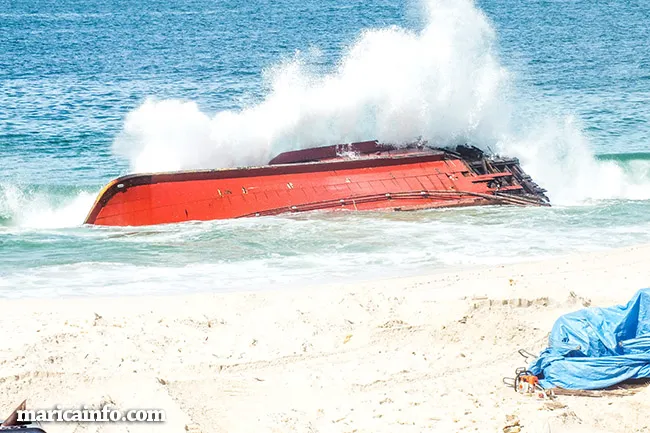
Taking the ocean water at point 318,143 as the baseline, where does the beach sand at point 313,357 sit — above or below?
below

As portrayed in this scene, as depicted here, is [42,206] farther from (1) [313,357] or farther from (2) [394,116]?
(1) [313,357]

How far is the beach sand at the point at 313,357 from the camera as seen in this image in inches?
350

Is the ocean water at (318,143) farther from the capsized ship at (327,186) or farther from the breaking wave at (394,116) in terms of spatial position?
the capsized ship at (327,186)

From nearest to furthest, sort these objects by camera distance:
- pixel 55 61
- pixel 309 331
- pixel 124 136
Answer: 1. pixel 309 331
2. pixel 124 136
3. pixel 55 61

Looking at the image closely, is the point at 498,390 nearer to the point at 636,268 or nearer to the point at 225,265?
the point at 636,268

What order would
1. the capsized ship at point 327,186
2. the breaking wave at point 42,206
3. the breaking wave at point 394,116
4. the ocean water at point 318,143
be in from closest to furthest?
the ocean water at point 318,143 → the capsized ship at point 327,186 → the breaking wave at point 42,206 → the breaking wave at point 394,116

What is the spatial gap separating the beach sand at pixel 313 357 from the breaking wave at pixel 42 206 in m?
7.09

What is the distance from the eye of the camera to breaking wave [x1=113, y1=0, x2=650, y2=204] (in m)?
22.8

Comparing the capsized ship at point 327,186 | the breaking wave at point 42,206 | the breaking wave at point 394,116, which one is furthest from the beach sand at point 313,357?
the breaking wave at point 394,116

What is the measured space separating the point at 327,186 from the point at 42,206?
294 inches

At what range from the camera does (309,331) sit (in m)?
11.4

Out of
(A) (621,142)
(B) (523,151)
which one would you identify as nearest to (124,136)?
(B) (523,151)

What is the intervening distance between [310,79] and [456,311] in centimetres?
1456

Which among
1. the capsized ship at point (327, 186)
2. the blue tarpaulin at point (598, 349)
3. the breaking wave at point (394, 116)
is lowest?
the blue tarpaulin at point (598, 349)
